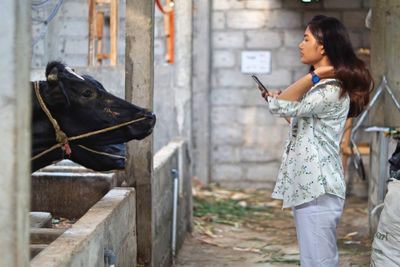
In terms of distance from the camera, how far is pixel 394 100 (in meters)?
5.77

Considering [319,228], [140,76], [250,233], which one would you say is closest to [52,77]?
[140,76]

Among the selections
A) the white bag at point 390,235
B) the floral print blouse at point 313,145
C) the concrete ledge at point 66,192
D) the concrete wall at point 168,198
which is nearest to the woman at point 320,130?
the floral print blouse at point 313,145

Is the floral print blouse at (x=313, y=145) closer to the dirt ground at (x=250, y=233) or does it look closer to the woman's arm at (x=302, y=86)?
the woman's arm at (x=302, y=86)

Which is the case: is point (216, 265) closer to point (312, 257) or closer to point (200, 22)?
point (312, 257)

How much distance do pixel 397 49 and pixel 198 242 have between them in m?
2.47

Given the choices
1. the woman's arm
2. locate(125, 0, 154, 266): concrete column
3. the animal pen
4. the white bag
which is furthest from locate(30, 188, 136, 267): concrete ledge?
the white bag

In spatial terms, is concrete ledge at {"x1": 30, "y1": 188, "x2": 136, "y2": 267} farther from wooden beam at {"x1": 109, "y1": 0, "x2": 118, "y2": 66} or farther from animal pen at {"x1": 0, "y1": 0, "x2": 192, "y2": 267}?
wooden beam at {"x1": 109, "y1": 0, "x2": 118, "y2": 66}

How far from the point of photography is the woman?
340 centimetres

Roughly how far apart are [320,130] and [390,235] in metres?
0.64

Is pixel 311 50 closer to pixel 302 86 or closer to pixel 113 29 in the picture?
pixel 302 86

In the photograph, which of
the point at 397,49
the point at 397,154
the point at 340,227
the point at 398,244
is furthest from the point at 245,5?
the point at 398,244

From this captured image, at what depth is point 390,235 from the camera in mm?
3656

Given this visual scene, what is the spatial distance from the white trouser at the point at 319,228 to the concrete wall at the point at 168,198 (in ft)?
4.40

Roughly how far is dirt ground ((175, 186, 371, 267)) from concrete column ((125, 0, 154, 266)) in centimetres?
195
